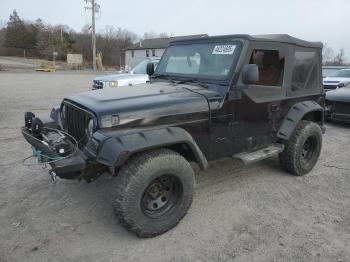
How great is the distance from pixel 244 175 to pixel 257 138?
837 mm

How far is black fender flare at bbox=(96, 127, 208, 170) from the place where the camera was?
120 inches

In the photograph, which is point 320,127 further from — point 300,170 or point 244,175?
point 244,175

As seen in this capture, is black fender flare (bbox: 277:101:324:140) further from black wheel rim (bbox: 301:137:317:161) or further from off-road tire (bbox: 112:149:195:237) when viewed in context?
off-road tire (bbox: 112:149:195:237)

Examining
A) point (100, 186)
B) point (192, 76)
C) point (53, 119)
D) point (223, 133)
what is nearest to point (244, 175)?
point (223, 133)

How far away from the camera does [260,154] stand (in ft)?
14.6

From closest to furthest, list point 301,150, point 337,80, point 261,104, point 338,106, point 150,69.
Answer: point 261,104
point 301,150
point 150,69
point 338,106
point 337,80

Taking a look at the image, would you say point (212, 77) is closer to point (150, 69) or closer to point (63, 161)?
point (150, 69)

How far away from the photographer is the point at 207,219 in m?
3.81

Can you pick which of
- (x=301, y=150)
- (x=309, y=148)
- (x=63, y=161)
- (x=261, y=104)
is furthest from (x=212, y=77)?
(x=309, y=148)

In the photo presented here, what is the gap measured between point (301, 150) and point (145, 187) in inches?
109

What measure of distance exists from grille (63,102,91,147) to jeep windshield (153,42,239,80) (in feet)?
4.98

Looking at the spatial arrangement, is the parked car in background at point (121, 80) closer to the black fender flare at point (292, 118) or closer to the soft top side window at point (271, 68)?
the soft top side window at point (271, 68)

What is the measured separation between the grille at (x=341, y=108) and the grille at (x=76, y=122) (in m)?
7.26

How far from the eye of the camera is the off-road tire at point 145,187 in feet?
10.6
